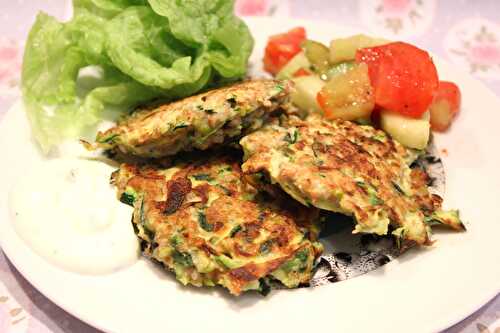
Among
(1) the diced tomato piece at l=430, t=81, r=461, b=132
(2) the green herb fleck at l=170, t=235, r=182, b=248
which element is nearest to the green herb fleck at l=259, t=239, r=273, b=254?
(2) the green herb fleck at l=170, t=235, r=182, b=248

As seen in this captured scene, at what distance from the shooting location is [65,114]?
4.10 m

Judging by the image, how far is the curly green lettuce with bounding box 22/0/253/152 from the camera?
416 cm

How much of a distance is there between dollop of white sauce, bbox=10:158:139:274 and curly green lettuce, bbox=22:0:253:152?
0.81 metres

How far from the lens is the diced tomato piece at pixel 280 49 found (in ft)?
15.4

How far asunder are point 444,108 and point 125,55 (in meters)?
2.35

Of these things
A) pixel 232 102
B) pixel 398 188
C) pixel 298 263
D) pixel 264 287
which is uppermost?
pixel 232 102

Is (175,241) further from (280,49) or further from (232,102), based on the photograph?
(280,49)

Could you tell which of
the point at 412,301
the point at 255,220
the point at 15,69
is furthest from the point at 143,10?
the point at 412,301

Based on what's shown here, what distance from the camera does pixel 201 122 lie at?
10.9 ft

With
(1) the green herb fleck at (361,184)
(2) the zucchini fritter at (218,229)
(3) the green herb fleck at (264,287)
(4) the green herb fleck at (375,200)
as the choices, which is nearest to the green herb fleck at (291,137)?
(2) the zucchini fritter at (218,229)

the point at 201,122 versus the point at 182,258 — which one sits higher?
the point at 201,122

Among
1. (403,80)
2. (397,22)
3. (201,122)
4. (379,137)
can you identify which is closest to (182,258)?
(201,122)

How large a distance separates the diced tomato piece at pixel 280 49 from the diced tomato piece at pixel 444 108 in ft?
4.06

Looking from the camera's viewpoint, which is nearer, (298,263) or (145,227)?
(298,263)
